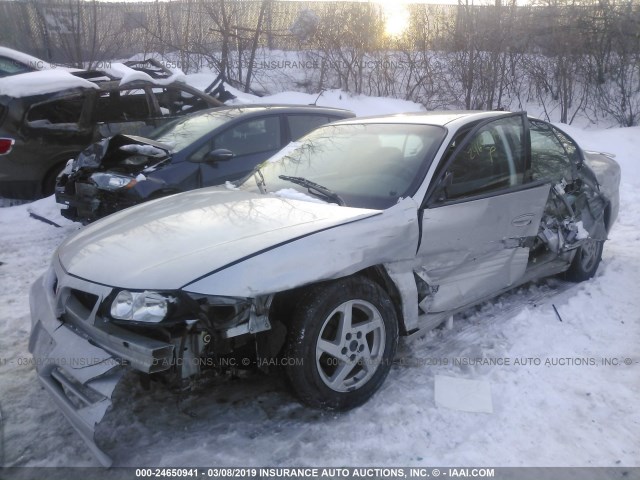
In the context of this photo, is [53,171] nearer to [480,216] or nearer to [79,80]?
[79,80]

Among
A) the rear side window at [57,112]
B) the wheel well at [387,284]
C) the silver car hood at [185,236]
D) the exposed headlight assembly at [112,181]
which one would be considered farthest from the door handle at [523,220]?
the rear side window at [57,112]

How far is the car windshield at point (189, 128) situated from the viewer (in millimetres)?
5832

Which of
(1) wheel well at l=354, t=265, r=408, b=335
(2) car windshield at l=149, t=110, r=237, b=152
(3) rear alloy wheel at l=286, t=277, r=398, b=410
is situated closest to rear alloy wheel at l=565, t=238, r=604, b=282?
(1) wheel well at l=354, t=265, r=408, b=335

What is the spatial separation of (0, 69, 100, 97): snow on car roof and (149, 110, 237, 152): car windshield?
1669mm

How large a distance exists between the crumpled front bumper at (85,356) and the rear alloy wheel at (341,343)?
0.67m

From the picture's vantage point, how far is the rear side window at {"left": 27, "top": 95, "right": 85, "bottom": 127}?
691 centimetres

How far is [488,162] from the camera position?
372 centimetres

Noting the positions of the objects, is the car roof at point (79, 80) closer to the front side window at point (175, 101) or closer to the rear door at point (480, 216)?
the front side window at point (175, 101)

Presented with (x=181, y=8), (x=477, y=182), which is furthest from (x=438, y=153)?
(x=181, y=8)

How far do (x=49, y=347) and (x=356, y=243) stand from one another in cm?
161

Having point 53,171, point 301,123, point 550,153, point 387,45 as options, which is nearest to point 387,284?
point 550,153

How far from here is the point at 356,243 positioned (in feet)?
9.39

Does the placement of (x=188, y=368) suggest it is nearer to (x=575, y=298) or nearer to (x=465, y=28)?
(x=575, y=298)

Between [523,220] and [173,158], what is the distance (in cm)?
349
